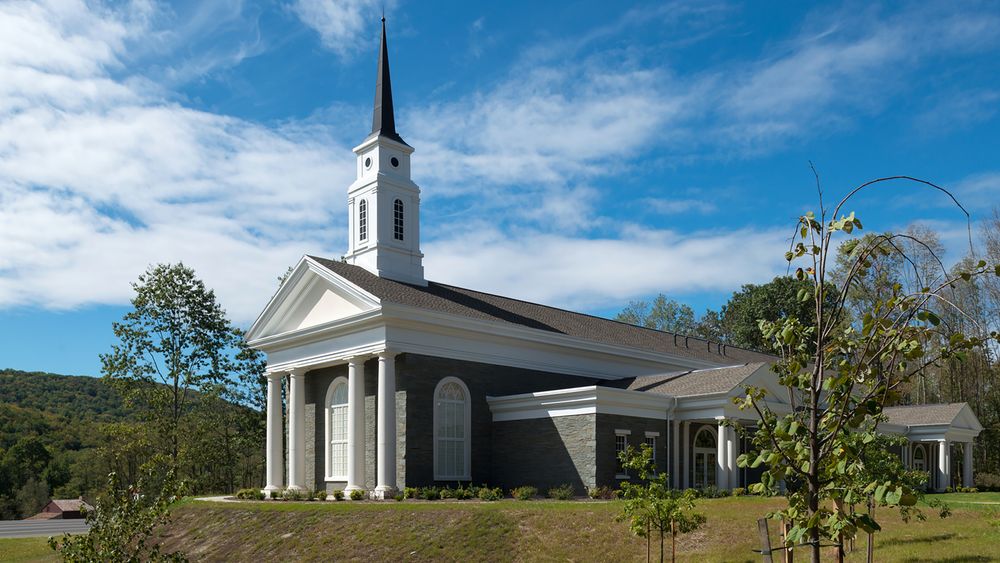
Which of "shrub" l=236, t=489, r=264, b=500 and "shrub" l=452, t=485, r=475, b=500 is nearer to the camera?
"shrub" l=452, t=485, r=475, b=500

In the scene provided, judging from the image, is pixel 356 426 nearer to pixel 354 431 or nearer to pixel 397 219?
pixel 354 431

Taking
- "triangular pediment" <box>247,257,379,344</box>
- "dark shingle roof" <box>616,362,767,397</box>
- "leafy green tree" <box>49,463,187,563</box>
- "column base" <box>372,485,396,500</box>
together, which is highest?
"triangular pediment" <box>247,257,379,344</box>

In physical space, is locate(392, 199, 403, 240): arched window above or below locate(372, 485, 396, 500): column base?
above

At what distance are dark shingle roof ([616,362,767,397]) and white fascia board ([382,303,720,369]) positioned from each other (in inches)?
93.0

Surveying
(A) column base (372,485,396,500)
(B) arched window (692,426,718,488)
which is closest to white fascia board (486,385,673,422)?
(B) arched window (692,426,718,488)

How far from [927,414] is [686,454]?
59.3 ft

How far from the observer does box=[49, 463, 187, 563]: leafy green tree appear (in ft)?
38.6

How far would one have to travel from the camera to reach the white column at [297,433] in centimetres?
3547

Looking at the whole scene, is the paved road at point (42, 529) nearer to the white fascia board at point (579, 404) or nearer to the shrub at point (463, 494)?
the shrub at point (463, 494)

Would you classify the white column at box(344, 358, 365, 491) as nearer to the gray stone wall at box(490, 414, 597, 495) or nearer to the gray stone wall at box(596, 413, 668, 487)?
the gray stone wall at box(490, 414, 597, 495)

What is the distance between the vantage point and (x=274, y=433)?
37719mm

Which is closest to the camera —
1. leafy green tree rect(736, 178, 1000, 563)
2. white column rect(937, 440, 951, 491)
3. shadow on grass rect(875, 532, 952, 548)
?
leafy green tree rect(736, 178, 1000, 563)

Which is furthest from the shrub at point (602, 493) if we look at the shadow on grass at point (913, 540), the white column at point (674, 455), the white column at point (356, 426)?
the shadow on grass at point (913, 540)

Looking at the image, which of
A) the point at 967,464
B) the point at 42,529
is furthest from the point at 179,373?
the point at 967,464
